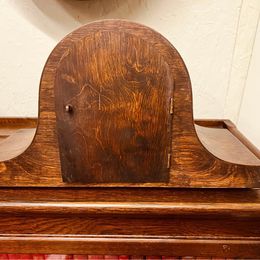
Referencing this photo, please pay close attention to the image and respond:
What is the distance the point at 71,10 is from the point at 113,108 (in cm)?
52

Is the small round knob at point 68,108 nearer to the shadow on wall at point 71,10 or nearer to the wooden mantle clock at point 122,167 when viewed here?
the wooden mantle clock at point 122,167

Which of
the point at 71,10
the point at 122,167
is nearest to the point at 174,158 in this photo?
the point at 122,167

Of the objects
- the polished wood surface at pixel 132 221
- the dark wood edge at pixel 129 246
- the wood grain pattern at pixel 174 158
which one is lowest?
the dark wood edge at pixel 129 246

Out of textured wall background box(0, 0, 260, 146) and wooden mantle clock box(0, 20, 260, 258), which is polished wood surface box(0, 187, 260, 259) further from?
textured wall background box(0, 0, 260, 146)

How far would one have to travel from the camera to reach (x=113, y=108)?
0.50 m

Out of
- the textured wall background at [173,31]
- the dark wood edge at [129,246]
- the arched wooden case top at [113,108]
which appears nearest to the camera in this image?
the arched wooden case top at [113,108]

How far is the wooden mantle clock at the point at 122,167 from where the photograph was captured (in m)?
0.47

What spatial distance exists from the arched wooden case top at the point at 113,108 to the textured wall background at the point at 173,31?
446 mm

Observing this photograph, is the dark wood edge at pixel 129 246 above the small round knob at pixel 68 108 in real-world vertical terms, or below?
below

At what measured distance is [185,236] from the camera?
1.88 feet

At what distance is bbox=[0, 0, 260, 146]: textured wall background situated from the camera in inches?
32.7

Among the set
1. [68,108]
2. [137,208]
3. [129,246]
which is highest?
[68,108]

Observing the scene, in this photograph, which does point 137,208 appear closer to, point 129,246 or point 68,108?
point 129,246

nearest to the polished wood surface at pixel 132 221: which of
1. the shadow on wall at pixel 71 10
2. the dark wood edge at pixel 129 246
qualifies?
the dark wood edge at pixel 129 246
